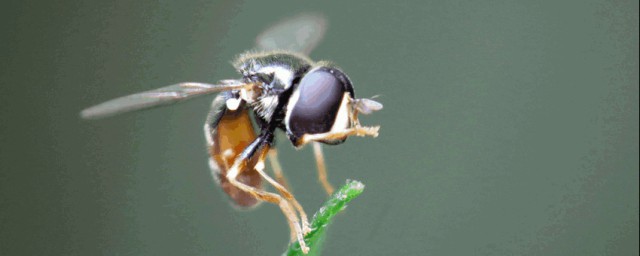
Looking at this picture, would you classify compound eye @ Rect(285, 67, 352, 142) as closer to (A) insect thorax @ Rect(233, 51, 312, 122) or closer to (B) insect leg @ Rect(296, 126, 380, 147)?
(B) insect leg @ Rect(296, 126, 380, 147)

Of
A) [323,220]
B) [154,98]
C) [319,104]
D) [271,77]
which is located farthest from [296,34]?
[323,220]

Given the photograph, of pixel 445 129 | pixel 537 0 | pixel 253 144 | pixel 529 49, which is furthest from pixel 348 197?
Result: pixel 537 0

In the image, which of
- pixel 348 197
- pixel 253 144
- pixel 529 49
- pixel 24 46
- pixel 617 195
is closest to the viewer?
pixel 348 197

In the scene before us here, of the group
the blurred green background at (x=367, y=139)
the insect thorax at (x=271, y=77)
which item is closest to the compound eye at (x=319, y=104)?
the insect thorax at (x=271, y=77)

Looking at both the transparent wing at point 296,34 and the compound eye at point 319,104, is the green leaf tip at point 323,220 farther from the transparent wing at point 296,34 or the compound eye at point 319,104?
the transparent wing at point 296,34

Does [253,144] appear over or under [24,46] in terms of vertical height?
under

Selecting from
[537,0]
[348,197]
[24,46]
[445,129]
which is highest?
[537,0]

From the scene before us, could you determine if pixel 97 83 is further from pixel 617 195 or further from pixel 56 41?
pixel 617 195
